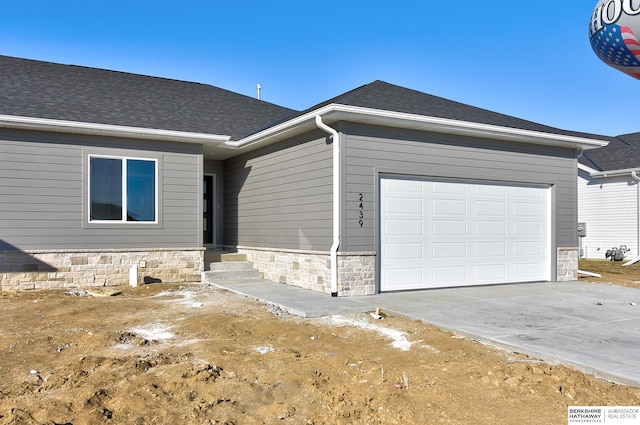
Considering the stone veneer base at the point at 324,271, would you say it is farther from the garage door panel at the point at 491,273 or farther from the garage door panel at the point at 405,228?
the garage door panel at the point at 491,273

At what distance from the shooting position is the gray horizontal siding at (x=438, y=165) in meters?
9.09

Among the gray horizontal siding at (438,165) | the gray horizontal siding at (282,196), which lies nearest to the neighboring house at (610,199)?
the gray horizontal siding at (438,165)

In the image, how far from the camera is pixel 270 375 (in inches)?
177

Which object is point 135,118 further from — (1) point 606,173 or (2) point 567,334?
(1) point 606,173

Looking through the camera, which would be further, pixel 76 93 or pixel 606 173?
pixel 606 173

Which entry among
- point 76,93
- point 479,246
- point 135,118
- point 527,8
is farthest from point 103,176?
point 527,8

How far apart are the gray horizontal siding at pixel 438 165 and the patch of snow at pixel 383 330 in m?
2.19

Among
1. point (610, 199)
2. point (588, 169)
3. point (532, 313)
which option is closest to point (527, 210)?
point (532, 313)

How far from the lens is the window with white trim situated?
1035 centimetres

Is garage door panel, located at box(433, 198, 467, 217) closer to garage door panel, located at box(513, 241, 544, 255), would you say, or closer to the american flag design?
garage door panel, located at box(513, 241, 544, 255)

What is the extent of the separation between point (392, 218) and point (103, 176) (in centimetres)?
598

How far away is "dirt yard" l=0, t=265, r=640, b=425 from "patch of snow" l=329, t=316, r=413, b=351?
0.07ft

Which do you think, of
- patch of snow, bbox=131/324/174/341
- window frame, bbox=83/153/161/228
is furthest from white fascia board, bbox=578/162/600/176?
patch of snow, bbox=131/324/174/341

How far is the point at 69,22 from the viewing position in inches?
622
